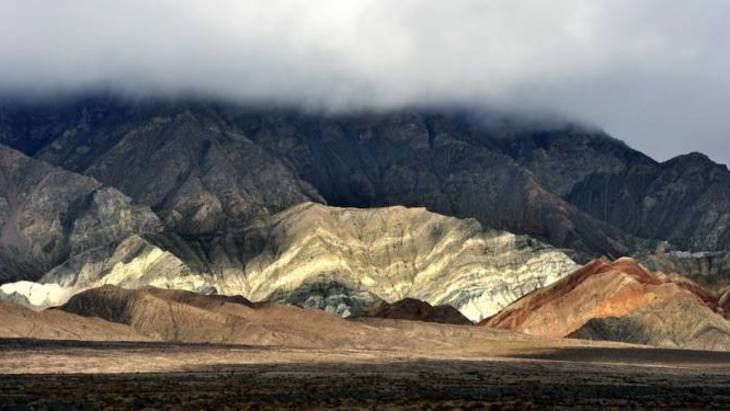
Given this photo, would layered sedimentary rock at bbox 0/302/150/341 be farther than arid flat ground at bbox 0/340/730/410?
Yes

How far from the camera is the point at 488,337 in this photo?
18812 cm

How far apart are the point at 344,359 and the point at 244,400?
207 feet

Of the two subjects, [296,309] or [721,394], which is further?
[296,309]

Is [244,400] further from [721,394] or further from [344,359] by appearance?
[344,359]

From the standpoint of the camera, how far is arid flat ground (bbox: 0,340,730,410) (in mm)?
62125

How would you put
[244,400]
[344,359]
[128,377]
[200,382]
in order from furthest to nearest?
[344,359] < [128,377] < [200,382] < [244,400]

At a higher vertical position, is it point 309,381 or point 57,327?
point 309,381

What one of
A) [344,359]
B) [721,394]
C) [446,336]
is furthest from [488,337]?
[721,394]

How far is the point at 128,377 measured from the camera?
279ft

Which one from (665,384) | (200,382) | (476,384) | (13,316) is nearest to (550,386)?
(476,384)

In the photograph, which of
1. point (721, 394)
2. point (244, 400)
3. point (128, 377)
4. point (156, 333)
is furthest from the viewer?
point (156, 333)

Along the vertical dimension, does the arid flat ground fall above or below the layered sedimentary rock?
above

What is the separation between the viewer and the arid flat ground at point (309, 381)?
6212 cm

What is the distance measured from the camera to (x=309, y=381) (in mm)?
82438
